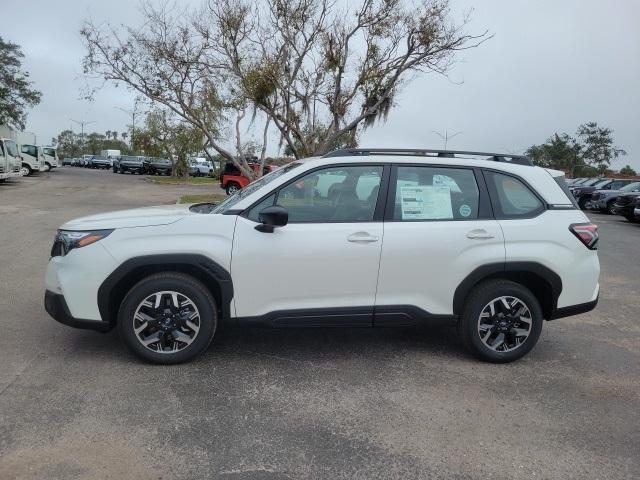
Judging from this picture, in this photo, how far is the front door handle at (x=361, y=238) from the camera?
4098 millimetres

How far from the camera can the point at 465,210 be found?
4.38 meters

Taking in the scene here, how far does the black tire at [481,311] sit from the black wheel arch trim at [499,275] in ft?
0.20

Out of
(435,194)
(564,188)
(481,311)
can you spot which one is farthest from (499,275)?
(564,188)

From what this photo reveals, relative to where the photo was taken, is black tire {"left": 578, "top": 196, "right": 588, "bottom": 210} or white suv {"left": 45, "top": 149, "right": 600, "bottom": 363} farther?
black tire {"left": 578, "top": 196, "right": 588, "bottom": 210}

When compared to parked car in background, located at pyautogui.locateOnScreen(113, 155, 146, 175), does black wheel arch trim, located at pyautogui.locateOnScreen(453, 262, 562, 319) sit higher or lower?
higher

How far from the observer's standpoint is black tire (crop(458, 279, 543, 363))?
170 inches

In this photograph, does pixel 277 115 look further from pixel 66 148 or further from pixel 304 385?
pixel 66 148

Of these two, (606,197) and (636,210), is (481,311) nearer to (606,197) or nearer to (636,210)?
(636,210)

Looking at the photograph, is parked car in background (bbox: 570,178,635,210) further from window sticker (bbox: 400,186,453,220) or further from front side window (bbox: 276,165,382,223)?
front side window (bbox: 276,165,382,223)

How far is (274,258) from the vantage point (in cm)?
400

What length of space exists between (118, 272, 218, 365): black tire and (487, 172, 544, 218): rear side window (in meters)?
2.46

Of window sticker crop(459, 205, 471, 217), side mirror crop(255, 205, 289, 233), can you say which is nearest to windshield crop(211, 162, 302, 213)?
side mirror crop(255, 205, 289, 233)

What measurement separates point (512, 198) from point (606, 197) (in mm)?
21542

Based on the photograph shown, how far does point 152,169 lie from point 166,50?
35.8m
